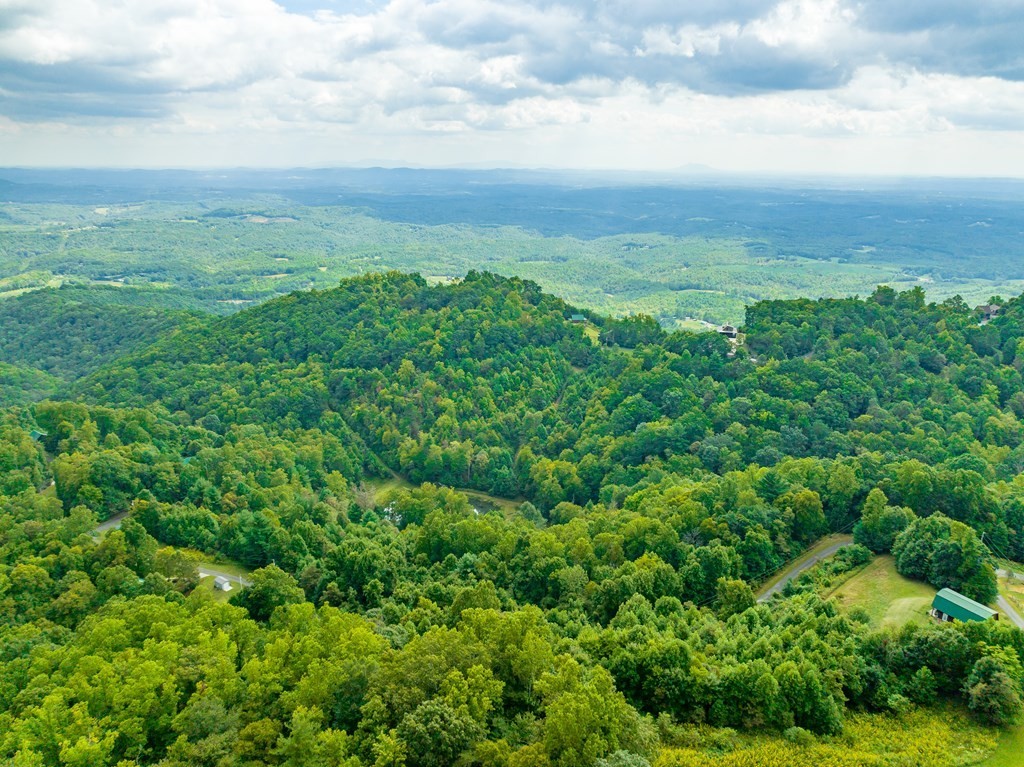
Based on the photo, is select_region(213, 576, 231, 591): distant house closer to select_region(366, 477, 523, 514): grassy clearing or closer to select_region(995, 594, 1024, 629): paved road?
select_region(366, 477, 523, 514): grassy clearing

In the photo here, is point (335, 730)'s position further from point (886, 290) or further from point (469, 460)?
point (886, 290)

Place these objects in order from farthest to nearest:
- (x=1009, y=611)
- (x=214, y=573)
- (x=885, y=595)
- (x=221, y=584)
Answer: (x=214, y=573) → (x=221, y=584) → (x=885, y=595) → (x=1009, y=611)

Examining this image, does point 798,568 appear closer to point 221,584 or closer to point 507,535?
point 507,535

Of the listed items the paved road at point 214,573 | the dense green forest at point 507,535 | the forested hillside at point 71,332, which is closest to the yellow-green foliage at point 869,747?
the dense green forest at point 507,535

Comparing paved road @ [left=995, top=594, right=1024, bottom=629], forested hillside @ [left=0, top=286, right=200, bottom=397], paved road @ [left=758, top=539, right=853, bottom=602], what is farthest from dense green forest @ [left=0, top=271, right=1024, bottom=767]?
forested hillside @ [left=0, top=286, right=200, bottom=397]

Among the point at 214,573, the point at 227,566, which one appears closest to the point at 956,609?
the point at 214,573

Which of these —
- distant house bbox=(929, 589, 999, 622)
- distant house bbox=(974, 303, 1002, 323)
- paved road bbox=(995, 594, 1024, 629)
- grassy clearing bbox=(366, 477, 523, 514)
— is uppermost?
distant house bbox=(974, 303, 1002, 323)

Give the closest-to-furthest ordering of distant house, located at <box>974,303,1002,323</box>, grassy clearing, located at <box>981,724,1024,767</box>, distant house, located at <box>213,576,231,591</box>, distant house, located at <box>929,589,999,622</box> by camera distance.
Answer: grassy clearing, located at <box>981,724,1024,767</box> < distant house, located at <box>929,589,999,622</box> < distant house, located at <box>213,576,231,591</box> < distant house, located at <box>974,303,1002,323</box>

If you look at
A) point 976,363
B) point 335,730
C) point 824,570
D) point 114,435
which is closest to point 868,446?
point 976,363
